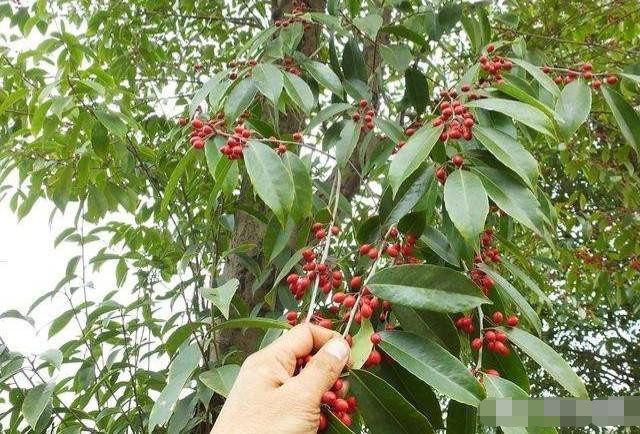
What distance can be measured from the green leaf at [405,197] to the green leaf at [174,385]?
354 mm

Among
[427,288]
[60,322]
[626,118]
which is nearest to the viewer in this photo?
[427,288]

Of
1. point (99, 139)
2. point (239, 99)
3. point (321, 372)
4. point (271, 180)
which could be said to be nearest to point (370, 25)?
point (239, 99)

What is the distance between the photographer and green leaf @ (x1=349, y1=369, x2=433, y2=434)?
26.9 inches

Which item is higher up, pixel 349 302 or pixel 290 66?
pixel 290 66

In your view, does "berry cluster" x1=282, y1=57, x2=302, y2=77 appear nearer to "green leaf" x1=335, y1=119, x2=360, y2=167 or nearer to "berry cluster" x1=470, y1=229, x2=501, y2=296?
"green leaf" x1=335, y1=119, x2=360, y2=167

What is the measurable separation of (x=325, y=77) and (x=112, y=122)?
1.75ft

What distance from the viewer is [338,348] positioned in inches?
26.9

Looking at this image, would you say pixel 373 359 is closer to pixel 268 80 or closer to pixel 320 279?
pixel 320 279

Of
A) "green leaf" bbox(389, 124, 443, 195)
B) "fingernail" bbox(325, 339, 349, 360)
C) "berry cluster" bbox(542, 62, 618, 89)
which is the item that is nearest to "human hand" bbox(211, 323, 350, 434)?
"fingernail" bbox(325, 339, 349, 360)

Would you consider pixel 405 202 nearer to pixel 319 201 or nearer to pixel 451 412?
pixel 451 412

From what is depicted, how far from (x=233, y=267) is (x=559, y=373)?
1173mm

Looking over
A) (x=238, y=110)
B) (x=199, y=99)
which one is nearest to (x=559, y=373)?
(x=238, y=110)

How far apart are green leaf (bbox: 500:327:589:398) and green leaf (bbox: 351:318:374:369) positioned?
0.69 feet

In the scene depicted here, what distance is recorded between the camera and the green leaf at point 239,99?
3.75ft
